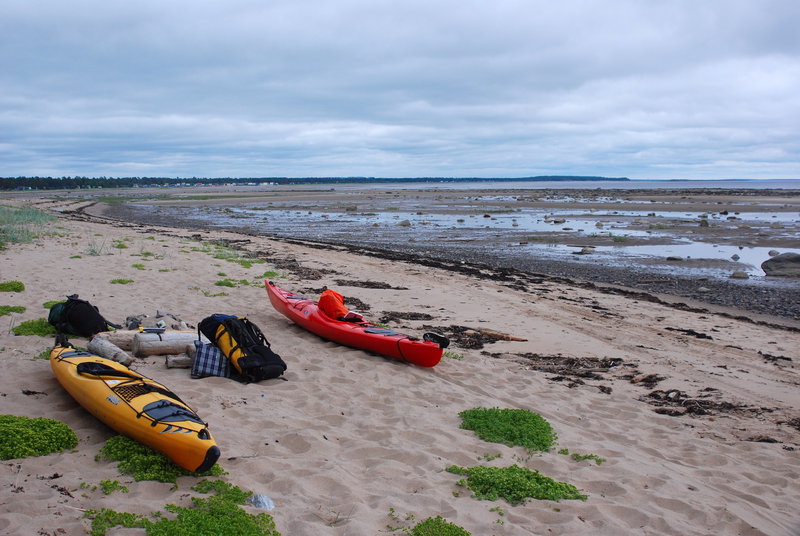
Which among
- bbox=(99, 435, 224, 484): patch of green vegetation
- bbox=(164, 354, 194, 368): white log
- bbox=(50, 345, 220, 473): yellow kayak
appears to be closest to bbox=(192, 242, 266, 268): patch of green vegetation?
bbox=(164, 354, 194, 368): white log

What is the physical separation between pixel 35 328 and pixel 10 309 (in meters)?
1.03

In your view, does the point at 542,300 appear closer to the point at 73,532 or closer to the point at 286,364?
the point at 286,364

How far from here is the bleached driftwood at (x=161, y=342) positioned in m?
5.93

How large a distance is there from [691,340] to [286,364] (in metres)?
6.55

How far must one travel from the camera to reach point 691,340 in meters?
8.45

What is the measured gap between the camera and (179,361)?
18.8ft

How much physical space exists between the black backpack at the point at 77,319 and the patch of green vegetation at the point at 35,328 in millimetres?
82

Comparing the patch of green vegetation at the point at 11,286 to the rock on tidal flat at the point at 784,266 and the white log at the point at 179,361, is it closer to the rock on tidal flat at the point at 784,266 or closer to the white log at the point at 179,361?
the white log at the point at 179,361

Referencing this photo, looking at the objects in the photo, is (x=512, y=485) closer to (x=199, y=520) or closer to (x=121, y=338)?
(x=199, y=520)

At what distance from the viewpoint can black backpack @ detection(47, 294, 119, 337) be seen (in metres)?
6.05

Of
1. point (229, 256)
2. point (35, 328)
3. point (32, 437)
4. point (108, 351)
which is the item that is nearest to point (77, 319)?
point (35, 328)

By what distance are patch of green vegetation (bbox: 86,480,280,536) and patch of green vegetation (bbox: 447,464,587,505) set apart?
150 centimetres

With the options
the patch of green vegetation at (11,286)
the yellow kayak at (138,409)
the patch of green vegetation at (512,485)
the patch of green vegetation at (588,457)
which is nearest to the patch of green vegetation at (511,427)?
the patch of green vegetation at (588,457)

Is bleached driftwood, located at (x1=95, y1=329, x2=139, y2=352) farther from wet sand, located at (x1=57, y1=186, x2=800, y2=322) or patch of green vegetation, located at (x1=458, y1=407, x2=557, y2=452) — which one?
wet sand, located at (x1=57, y1=186, x2=800, y2=322)
